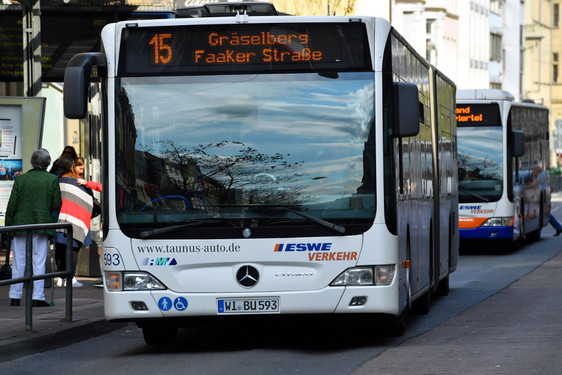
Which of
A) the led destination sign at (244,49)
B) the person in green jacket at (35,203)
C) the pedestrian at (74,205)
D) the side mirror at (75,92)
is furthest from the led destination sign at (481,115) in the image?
the side mirror at (75,92)

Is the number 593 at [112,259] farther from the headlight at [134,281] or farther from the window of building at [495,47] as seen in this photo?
the window of building at [495,47]

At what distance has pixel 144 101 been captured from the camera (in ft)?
36.5

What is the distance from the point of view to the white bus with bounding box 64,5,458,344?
1105cm

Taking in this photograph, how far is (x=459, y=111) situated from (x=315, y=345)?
15.4m

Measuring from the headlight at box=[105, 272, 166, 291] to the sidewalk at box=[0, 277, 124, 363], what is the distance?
3.71 feet

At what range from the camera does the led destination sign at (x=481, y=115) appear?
26781mm

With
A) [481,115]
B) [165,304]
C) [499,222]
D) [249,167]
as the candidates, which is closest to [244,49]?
[249,167]

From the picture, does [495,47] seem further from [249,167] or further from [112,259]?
[112,259]

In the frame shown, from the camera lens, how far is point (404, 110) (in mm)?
11305

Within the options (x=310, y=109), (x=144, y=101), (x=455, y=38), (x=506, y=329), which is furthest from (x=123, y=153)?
(x=455, y=38)

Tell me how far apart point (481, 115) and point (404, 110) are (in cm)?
1577

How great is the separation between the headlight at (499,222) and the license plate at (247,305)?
16.2 metres

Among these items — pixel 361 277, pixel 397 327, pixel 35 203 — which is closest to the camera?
pixel 361 277

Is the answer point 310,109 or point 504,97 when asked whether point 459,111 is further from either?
point 310,109
